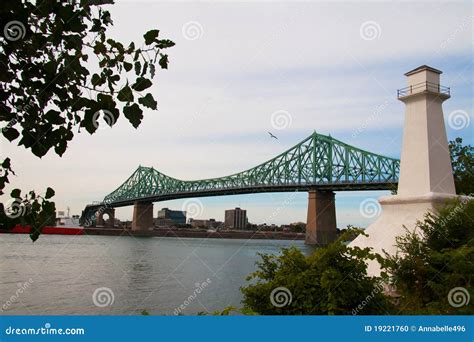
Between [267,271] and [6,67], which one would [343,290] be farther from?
[6,67]

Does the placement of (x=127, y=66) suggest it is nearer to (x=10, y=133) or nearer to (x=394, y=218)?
(x=10, y=133)

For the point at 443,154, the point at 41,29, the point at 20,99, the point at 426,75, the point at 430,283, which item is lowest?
the point at 430,283

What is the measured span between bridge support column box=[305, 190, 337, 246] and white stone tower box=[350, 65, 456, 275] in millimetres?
30206

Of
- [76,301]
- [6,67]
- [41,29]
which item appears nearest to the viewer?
[6,67]

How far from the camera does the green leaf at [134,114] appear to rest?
1.54m

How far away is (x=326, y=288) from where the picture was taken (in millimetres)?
4805

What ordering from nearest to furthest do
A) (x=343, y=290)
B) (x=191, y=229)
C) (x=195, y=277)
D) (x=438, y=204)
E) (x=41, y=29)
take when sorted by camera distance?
(x=41, y=29), (x=343, y=290), (x=438, y=204), (x=195, y=277), (x=191, y=229)

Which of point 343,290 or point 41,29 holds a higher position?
point 41,29

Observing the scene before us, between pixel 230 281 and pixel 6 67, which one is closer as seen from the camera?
pixel 6 67

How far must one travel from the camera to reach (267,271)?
5.82m

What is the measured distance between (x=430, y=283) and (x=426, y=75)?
554 centimetres

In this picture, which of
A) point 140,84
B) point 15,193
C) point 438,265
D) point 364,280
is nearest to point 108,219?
point 438,265

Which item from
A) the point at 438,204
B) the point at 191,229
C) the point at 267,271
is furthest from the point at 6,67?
the point at 191,229

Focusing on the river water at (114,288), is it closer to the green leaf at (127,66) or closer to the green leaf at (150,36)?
the green leaf at (127,66)
